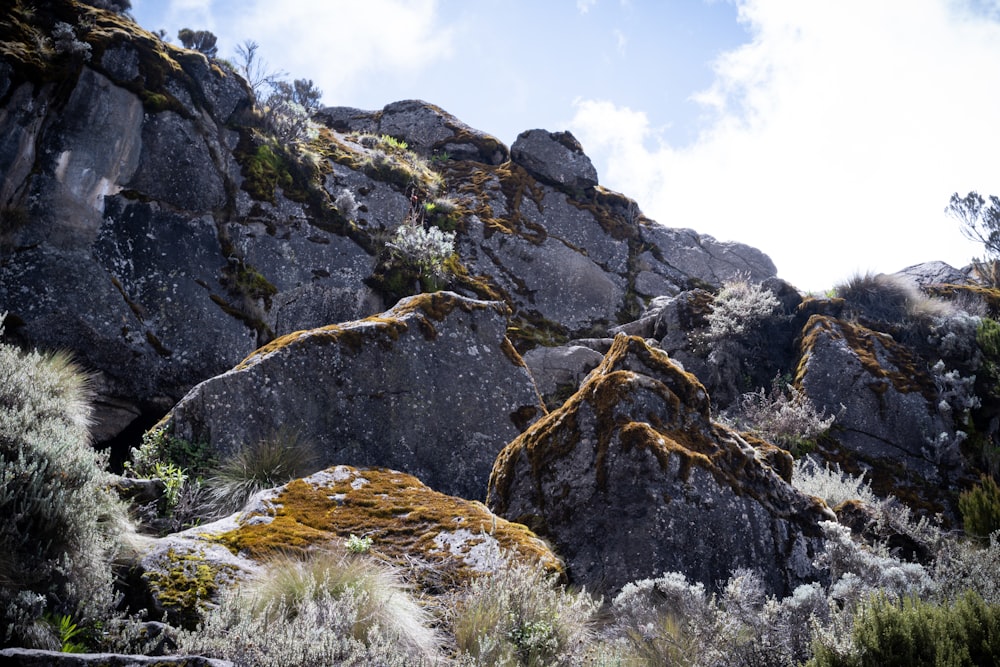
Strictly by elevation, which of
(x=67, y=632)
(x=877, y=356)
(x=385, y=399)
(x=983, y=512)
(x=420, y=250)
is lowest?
(x=67, y=632)

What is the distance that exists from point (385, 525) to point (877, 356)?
10.0 meters

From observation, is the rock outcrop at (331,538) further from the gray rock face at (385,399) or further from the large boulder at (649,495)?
the gray rock face at (385,399)

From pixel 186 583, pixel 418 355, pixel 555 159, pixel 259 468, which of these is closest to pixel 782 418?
pixel 418 355

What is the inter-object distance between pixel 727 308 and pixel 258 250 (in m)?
8.96

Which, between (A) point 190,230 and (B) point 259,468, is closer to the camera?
(B) point 259,468

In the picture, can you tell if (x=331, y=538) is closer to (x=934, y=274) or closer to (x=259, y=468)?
(x=259, y=468)

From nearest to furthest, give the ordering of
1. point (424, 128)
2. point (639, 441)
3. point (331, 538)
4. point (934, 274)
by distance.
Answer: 1. point (331, 538)
2. point (639, 441)
3. point (934, 274)
4. point (424, 128)

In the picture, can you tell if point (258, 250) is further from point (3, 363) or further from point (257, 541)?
point (257, 541)

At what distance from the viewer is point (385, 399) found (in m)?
7.92

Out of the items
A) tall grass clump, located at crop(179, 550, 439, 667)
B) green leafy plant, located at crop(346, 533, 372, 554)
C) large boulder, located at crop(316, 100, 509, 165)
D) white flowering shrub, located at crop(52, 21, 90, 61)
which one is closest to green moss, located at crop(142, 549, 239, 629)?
tall grass clump, located at crop(179, 550, 439, 667)

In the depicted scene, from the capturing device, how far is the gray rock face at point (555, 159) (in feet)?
58.4

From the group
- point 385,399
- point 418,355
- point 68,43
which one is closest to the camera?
point 385,399

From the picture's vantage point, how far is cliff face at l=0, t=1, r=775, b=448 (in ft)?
29.6

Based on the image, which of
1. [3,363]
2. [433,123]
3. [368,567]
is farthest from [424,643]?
[433,123]
